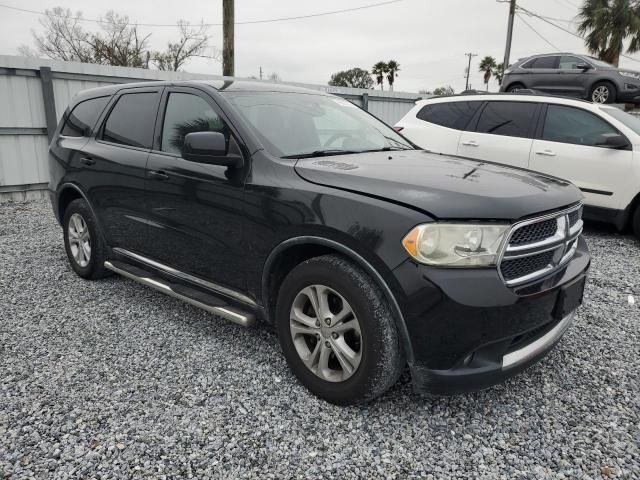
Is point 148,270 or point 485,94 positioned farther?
point 485,94

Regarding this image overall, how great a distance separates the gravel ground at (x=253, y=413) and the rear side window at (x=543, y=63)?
37.8 ft

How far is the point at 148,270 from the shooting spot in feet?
11.9

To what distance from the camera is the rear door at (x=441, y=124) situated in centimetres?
698

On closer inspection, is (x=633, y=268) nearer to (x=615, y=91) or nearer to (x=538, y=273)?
(x=538, y=273)

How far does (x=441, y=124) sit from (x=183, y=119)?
4749mm

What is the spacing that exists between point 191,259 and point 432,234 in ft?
5.76

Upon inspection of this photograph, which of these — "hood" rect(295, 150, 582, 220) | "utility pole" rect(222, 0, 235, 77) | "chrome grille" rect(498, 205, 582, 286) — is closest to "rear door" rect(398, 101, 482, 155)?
"hood" rect(295, 150, 582, 220)

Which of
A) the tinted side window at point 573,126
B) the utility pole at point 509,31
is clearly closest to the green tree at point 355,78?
the utility pole at point 509,31

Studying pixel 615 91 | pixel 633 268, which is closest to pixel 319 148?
pixel 633 268

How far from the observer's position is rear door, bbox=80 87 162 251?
358cm

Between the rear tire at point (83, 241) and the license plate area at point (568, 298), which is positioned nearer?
the license plate area at point (568, 298)

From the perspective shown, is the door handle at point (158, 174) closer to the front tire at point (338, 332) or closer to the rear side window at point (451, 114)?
the front tire at point (338, 332)

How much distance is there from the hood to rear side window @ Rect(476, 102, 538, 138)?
12.9ft

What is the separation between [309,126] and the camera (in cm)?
325
